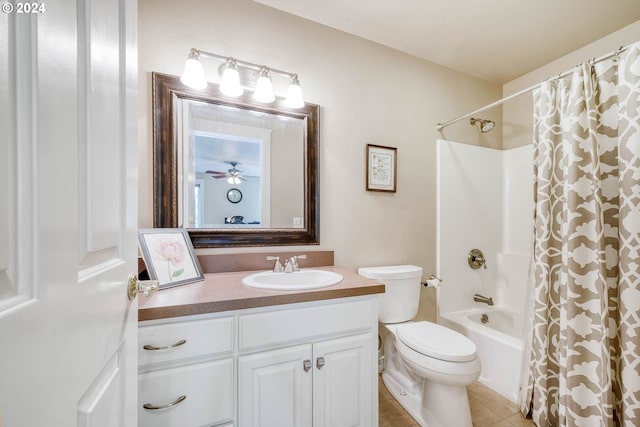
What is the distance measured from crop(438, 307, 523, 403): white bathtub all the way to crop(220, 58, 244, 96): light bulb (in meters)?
2.12

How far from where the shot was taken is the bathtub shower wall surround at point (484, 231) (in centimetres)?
209

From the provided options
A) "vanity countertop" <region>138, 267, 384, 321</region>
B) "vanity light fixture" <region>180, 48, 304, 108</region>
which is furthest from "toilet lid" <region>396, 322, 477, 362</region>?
"vanity light fixture" <region>180, 48, 304, 108</region>

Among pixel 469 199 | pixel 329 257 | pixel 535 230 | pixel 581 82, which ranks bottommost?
pixel 329 257

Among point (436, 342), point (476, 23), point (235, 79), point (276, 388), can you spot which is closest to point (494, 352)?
point (436, 342)

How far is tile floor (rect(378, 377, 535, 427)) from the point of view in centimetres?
148

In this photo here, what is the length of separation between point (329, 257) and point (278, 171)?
24.9 inches

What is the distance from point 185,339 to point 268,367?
1.13 ft

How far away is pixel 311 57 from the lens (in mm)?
1692

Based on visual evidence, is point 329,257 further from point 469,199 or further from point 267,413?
point 469,199

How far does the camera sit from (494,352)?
68.6 inches

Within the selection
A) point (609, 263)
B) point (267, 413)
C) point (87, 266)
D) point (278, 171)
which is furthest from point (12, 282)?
point (609, 263)

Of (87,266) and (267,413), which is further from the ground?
(87,266)

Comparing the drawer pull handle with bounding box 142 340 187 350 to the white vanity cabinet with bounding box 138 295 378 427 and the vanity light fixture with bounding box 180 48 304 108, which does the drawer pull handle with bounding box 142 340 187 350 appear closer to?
the white vanity cabinet with bounding box 138 295 378 427

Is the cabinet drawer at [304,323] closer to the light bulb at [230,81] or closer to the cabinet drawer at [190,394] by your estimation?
the cabinet drawer at [190,394]
